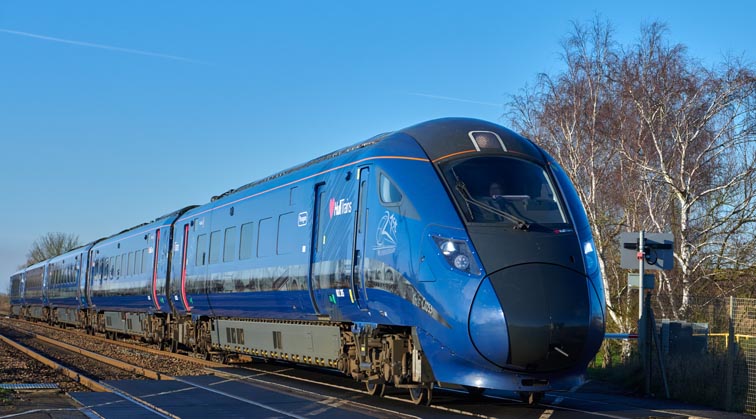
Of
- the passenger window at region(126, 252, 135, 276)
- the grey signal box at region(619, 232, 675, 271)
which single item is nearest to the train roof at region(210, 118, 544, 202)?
the grey signal box at region(619, 232, 675, 271)

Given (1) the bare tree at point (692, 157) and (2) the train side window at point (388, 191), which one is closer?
(2) the train side window at point (388, 191)

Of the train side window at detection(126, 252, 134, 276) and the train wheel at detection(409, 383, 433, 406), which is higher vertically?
Answer: the train side window at detection(126, 252, 134, 276)

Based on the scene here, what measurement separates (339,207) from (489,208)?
3052 mm

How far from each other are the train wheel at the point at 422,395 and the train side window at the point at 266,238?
4.86 m

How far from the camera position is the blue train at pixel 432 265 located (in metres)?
10.6

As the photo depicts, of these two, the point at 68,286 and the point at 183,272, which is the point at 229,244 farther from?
the point at 68,286

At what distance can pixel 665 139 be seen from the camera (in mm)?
26266

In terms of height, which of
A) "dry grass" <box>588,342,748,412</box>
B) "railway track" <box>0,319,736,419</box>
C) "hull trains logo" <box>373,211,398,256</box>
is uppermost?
"hull trains logo" <box>373,211,398,256</box>

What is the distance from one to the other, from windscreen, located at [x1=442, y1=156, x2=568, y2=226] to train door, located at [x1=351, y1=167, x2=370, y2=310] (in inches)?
59.9

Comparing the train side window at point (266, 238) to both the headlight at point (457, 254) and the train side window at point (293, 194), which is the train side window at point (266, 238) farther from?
the headlight at point (457, 254)

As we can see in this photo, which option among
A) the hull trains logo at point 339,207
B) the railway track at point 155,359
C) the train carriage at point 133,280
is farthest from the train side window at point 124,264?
the hull trains logo at point 339,207

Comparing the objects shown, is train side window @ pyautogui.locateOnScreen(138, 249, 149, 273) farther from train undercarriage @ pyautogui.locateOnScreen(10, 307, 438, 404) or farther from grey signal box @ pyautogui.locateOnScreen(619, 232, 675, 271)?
grey signal box @ pyautogui.locateOnScreen(619, 232, 675, 271)

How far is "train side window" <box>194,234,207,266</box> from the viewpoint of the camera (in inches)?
812

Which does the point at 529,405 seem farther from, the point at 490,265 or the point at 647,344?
the point at 647,344
